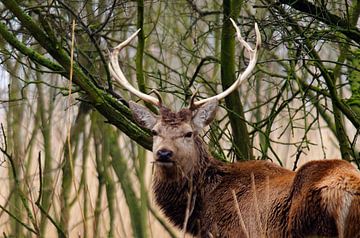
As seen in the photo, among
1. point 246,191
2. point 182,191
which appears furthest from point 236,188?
point 182,191

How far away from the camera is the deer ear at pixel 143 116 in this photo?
27.6 ft

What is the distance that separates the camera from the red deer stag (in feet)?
20.9

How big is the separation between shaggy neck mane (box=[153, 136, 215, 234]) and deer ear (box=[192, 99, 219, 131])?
134mm

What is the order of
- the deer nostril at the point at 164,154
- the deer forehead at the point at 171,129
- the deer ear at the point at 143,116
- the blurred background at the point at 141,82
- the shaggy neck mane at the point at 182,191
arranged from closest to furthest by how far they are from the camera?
the deer nostril at the point at 164,154, the deer forehead at the point at 171,129, the shaggy neck mane at the point at 182,191, the deer ear at the point at 143,116, the blurred background at the point at 141,82

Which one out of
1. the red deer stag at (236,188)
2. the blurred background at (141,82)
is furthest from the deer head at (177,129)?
the blurred background at (141,82)

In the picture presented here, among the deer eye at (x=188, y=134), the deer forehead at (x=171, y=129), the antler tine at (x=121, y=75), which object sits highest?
the antler tine at (x=121, y=75)

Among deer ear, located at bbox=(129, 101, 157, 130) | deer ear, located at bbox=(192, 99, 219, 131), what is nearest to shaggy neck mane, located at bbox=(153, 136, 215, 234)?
deer ear, located at bbox=(192, 99, 219, 131)

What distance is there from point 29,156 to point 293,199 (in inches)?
288

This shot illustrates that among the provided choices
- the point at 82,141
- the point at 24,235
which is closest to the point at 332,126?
the point at 82,141

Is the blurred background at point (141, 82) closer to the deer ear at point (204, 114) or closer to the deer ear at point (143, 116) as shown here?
the deer ear at point (143, 116)

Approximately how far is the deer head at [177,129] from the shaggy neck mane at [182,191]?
0.06 metres

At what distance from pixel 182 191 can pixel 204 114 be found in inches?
29.9

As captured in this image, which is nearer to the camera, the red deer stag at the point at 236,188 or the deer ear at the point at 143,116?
the red deer stag at the point at 236,188

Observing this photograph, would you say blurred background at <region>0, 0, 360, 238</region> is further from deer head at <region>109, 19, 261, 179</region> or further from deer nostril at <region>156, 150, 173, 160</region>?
deer nostril at <region>156, 150, 173, 160</region>
